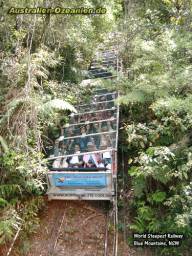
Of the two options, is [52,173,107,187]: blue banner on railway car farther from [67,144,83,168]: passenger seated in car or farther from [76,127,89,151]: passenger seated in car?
[76,127,89,151]: passenger seated in car

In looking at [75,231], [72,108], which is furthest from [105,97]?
[75,231]

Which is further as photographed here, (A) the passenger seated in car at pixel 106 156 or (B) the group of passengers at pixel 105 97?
(B) the group of passengers at pixel 105 97

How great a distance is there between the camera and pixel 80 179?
6.54 meters

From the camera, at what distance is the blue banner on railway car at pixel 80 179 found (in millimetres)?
6470

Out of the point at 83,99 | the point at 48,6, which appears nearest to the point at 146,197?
the point at 83,99

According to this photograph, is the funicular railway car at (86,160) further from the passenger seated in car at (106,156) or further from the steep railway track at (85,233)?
the steep railway track at (85,233)

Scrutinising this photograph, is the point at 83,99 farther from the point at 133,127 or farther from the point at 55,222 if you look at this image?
the point at 55,222

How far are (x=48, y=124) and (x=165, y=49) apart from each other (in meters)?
3.63

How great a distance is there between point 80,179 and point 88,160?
56cm

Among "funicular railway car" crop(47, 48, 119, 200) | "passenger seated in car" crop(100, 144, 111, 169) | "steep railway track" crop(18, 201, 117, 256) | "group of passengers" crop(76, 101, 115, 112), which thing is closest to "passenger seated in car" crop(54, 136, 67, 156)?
"funicular railway car" crop(47, 48, 119, 200)

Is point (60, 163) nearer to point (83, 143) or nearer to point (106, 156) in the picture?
point (83, 143)

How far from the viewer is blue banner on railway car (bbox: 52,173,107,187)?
6470 mm

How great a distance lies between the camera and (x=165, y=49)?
26.9 ft

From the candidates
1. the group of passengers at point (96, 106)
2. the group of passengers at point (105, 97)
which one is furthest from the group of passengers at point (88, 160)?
the group of passengers at point (105, 97)
